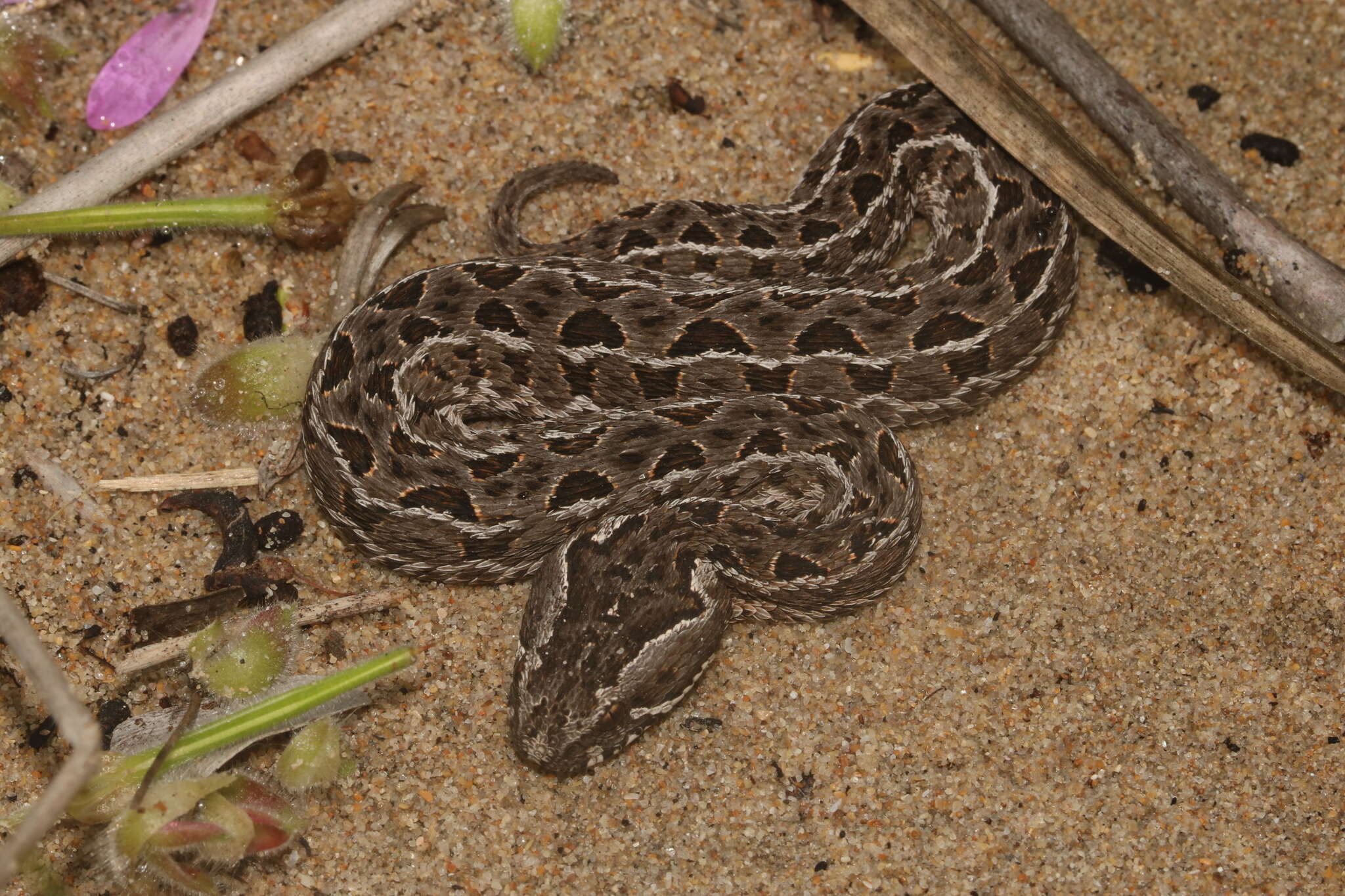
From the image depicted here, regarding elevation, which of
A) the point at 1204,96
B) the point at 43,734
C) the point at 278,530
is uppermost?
the point at 1204,96

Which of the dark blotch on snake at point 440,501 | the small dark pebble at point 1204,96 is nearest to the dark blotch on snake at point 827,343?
the dark blotch on snake at point 440,501

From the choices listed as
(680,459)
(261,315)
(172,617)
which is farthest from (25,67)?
(680,459)

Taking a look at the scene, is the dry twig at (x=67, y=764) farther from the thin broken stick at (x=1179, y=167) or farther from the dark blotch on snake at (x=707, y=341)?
the thin broken stick at (x=1179, y=167)

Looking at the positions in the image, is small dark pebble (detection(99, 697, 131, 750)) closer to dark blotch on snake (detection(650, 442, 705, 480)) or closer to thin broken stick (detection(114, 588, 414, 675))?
thin broken stick (detection(114, 588, 414, 675))

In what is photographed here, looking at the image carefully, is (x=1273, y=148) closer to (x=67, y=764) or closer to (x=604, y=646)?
(x=604, y=646)

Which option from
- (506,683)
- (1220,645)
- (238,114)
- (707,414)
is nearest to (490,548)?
(506,683)

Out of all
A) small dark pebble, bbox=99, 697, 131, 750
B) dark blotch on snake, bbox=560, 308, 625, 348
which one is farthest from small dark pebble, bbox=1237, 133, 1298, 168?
small dark pebble, bbox=99, 697, 131, 750
